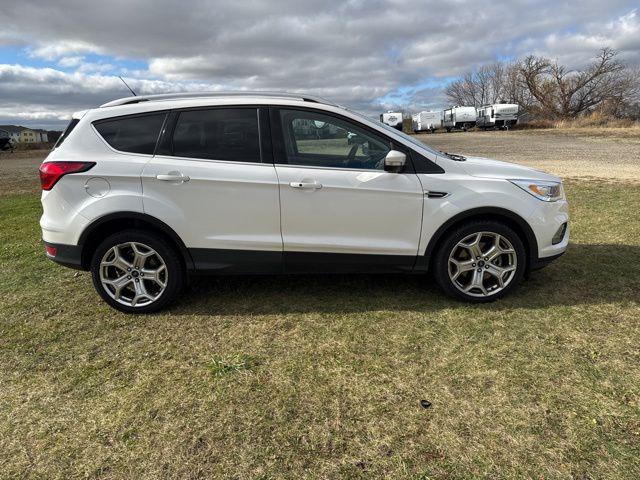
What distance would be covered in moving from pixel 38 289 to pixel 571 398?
4.75 meters

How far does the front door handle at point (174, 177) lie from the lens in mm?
3594

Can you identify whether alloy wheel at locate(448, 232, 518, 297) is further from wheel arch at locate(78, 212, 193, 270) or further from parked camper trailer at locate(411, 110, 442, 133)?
parked camper trailer at locate(411, 110, 442, 133)

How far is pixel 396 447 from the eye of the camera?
231cm

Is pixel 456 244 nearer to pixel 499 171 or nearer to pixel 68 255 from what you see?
pixel 499 171

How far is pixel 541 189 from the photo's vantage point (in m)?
3.82

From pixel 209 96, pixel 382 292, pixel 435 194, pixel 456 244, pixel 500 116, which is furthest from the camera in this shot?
pixel 500 116

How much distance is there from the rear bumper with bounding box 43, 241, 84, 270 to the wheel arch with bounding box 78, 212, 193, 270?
3cm

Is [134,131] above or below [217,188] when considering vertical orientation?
above

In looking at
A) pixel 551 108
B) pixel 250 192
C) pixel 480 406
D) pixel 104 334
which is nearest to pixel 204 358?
pixel 104 334

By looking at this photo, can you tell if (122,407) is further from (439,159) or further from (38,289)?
(439,159)

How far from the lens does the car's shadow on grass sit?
3.92m

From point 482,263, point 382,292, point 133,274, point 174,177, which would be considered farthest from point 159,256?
point 482,263

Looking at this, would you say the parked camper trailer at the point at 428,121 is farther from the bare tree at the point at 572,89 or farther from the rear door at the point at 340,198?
the rear door at the point at 340,198

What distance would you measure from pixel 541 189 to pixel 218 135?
2754 millimetres
